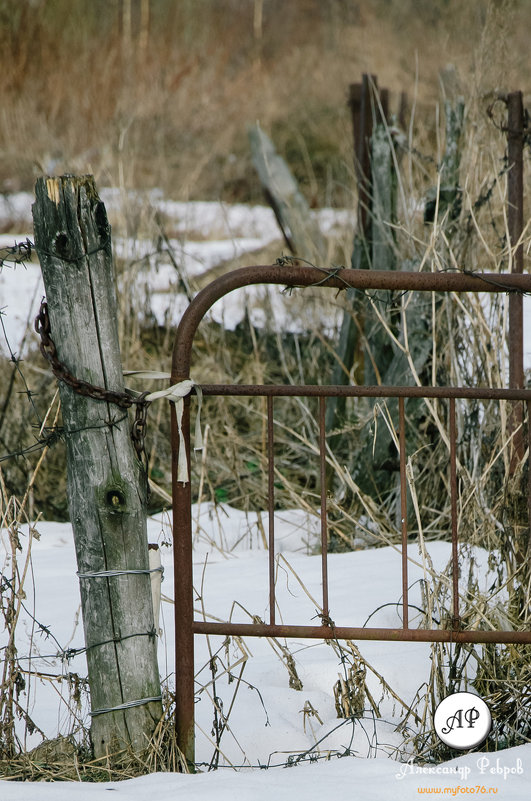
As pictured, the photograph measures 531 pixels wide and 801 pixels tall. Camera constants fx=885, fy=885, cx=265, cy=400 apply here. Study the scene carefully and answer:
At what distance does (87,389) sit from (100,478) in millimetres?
224

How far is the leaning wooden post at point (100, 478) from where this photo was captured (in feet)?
6.89

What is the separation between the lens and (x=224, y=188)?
44.9 ft

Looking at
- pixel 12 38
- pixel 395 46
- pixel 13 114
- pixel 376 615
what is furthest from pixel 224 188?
pixel 376 615

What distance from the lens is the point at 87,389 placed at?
211 centimetres

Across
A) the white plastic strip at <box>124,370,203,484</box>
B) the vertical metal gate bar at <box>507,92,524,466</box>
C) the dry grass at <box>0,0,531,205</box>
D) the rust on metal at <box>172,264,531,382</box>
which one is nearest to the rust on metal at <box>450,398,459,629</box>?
the rust on metal at <box>172,264,531,382</box>

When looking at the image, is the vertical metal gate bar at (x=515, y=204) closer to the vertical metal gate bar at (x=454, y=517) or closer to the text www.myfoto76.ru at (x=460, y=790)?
the vertical metal gate bar at (x=454, y=517)

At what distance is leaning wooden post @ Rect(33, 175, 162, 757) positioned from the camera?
2.10 meters

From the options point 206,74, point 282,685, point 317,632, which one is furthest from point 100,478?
point 206,74

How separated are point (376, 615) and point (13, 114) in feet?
43.2

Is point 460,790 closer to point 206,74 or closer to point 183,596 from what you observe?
point 183,596

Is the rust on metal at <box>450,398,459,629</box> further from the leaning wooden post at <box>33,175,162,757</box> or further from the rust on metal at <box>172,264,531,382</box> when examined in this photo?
the leaning wooden post at <box>33,175,162,757</box>

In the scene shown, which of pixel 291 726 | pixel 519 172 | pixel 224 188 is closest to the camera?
pixel 291 726

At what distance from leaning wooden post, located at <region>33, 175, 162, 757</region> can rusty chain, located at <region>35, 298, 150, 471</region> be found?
0.06 feet

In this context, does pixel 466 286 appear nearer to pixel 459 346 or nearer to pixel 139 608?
pixel 139 608
